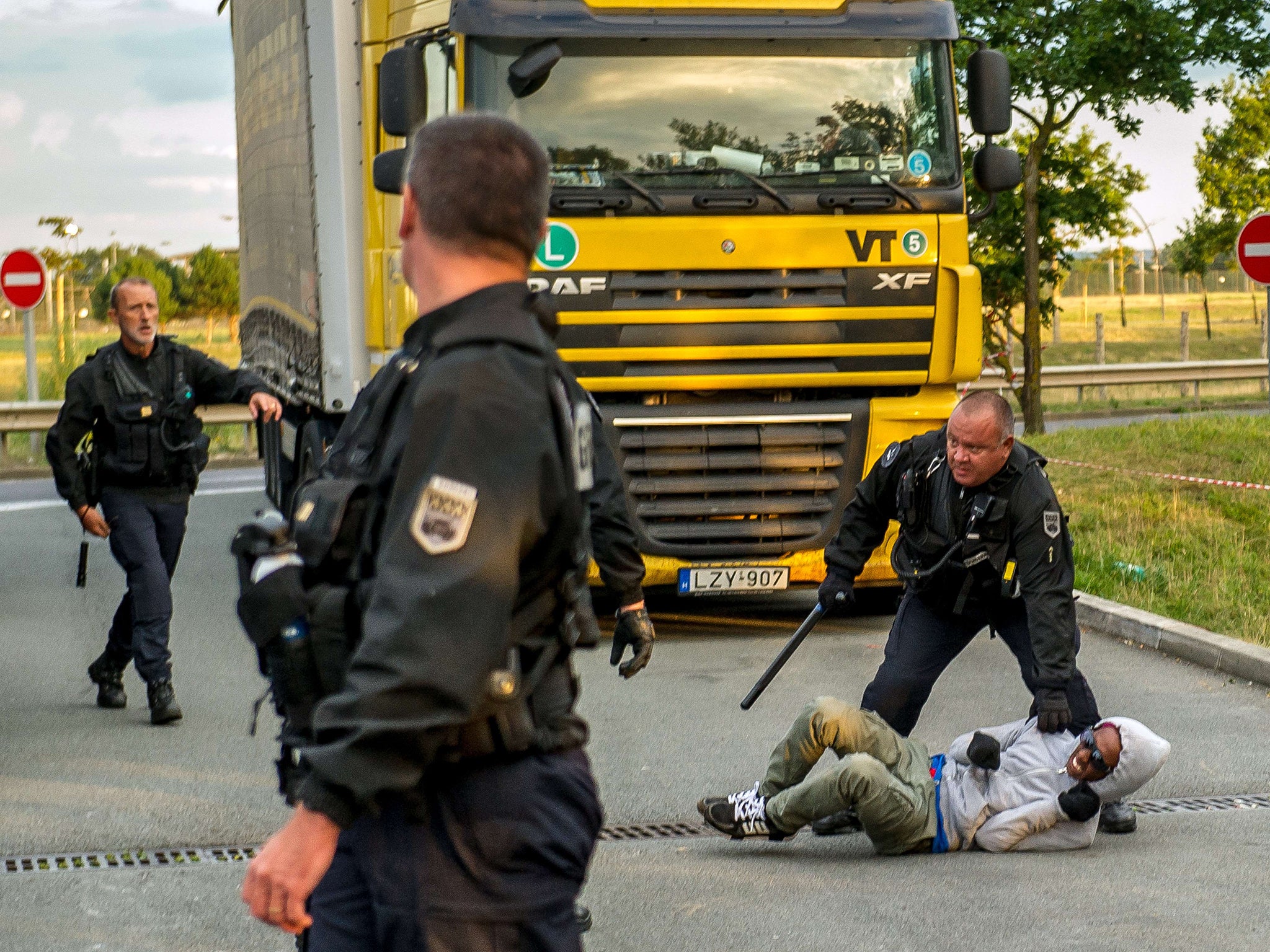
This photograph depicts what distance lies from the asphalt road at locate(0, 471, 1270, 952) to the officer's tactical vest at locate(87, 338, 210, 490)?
1.07 meters

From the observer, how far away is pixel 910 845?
17.6 feet

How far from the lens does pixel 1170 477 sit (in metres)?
12.8

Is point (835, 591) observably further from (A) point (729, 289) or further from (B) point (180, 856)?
(A) point (729, 289)

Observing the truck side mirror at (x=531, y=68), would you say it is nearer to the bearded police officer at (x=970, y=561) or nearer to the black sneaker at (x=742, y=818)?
the bearded police officer at (x=970, y=561)

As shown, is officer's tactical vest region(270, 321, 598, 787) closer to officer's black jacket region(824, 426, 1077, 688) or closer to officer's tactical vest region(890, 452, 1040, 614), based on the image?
officer's black jacket region(824, 426, 1077, 688)

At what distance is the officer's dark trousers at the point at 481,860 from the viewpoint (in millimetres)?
2371

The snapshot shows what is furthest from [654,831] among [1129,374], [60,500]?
[1129,374]

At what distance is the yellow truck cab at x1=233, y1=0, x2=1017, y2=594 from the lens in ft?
28.6

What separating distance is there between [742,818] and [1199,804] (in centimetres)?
174

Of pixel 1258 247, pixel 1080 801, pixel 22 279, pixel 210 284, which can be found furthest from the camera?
pixel 210 284

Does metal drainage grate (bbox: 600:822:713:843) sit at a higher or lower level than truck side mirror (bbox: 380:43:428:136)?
lower

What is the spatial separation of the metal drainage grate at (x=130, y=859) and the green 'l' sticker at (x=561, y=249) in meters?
4.07

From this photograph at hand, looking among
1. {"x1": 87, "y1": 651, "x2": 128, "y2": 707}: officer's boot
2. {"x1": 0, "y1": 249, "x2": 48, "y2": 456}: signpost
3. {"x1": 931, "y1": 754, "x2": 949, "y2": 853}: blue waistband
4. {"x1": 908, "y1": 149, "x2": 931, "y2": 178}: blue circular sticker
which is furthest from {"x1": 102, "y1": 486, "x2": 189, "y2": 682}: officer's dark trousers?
{"x1": 0, "y1": 249, "x2": 48, "y2": 456}: signpost

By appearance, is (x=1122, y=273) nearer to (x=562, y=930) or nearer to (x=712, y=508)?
(x=712, y=508)
